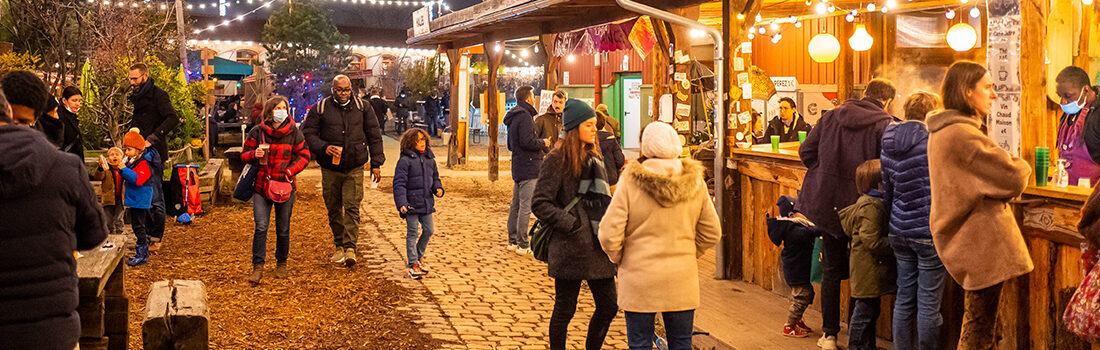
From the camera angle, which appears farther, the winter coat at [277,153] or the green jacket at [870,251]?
the winter coat at [277,153]

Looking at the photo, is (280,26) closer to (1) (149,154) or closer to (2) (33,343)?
(1) (149,154)

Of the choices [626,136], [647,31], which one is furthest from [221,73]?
[647,31]

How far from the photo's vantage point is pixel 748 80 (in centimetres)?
865

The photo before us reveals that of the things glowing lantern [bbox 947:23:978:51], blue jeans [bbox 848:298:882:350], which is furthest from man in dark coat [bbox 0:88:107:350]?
glowing lantern [bbox 947:23:978:51]

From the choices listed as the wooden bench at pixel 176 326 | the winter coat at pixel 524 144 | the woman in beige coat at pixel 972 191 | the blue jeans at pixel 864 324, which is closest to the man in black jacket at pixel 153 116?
the winter coat at pixel 524 144

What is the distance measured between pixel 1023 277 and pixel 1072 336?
454mm

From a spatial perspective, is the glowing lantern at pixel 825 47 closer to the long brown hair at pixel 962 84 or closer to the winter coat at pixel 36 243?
the long brown hair at pixel 962 84

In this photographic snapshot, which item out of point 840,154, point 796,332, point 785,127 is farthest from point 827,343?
point 785,127

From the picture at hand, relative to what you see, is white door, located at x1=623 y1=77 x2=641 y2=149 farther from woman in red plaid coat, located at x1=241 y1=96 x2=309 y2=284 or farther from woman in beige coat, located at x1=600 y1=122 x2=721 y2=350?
woman in beige coat, located at x1=600 y1=122 x2=721 y2=350

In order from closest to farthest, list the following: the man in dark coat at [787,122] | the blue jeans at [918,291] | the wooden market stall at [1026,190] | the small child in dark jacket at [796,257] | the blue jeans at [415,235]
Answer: the wooden market stall at [1026,190] → the blue jeans at [918,291] → the small child in dark jacket at [796,257] → the blue jeans at [415,235] → the man in dark coat at [787,122]

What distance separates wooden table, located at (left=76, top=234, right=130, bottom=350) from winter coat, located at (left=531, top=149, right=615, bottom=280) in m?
2.17

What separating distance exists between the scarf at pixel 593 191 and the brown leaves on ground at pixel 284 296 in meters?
1.67

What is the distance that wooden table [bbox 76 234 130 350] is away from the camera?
16.1 ft

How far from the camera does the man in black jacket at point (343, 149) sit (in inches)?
362
